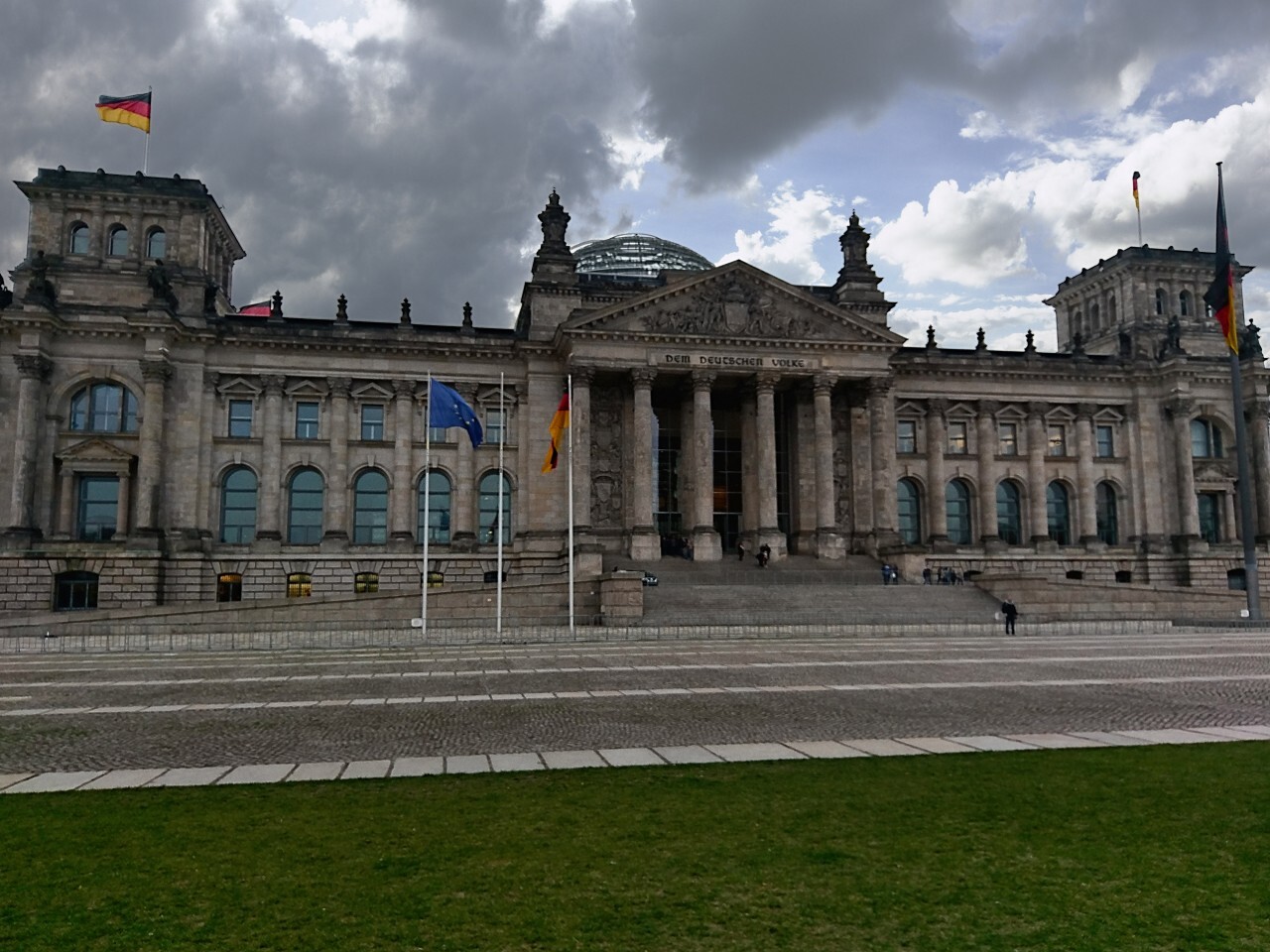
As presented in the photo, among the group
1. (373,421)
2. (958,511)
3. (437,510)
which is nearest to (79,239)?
(373,421)

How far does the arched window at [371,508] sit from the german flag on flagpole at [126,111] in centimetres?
2458

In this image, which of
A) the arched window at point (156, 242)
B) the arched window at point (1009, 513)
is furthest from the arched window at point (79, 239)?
the arched window at point (1009, 513)

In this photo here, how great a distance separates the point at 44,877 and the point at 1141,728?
14.4m

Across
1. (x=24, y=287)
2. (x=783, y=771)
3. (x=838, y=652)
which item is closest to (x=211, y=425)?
(x=24, y=287)

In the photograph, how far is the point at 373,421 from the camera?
6159 centimetres

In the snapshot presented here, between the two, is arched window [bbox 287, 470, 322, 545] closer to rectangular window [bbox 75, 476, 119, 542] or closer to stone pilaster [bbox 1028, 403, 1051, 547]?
rectangular window [bbox 75, 476, 119, 542]

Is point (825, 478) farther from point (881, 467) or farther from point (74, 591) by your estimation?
point (74, 591)

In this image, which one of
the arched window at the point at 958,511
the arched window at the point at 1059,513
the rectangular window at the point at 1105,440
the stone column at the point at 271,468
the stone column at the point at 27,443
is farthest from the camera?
the rectangular window at the point at 1105,440

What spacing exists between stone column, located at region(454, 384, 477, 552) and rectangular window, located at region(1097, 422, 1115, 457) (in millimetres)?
42530

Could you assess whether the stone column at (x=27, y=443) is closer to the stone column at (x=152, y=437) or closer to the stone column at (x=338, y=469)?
the stone column at (x=152, y=437)

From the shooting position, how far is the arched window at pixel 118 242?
62.9 meters

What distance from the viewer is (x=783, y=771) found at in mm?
11438

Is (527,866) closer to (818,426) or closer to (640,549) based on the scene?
(640,549)

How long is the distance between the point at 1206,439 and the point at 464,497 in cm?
5489
